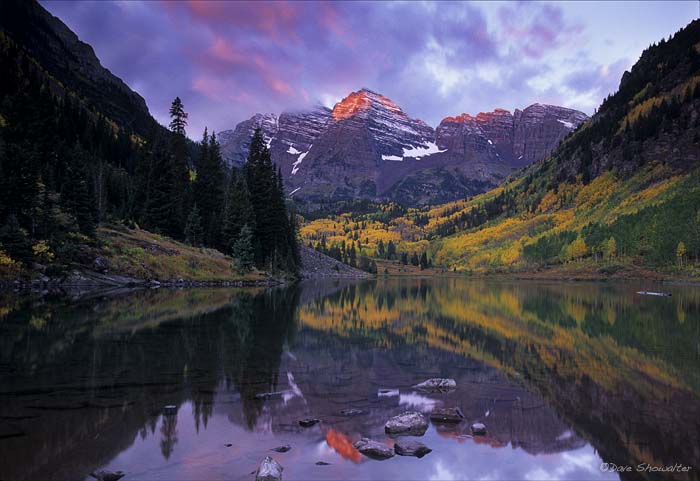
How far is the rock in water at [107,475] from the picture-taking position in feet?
29.5

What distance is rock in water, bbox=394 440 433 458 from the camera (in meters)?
10.8

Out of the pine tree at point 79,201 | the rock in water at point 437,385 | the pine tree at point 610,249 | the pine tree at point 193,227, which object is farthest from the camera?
the pine tree at point 610,249

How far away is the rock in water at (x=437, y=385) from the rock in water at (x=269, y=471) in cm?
823

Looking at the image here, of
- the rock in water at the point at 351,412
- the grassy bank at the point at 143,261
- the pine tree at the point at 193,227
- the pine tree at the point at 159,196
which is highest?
the pine tree at the point at 159,196

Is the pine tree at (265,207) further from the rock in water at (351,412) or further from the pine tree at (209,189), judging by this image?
the rock in water at (351,412)

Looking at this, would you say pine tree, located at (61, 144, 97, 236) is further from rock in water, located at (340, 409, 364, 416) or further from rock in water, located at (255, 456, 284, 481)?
rock in water, located at (255, 456, 284, 481)

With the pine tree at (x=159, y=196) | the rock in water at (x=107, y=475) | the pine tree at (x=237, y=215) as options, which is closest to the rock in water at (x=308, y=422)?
the rock in water at (x=107, y=475)

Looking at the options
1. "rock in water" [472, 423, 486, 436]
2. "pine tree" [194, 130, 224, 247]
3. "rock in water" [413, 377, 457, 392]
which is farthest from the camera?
"pine tree" [194, 130, 224, 247]

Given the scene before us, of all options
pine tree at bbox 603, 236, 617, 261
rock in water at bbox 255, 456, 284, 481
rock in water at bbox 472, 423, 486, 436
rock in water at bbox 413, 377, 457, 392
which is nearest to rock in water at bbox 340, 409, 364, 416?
rock in water at bbox 472, 423, 486, 436

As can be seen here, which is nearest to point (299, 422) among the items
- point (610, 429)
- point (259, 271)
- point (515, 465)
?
point (515, 465)

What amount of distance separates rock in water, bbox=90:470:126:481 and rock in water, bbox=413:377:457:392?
33.7 ft

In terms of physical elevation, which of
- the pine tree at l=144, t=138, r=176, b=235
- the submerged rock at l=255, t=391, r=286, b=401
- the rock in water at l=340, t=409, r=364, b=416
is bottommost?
the rock in water at l=340, t=409, r=364, b=416

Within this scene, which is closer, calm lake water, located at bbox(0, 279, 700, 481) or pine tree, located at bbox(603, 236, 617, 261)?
calm lake water, located at bbox(0, 279, 700, 481)

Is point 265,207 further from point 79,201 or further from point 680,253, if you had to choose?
point 680,253
